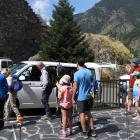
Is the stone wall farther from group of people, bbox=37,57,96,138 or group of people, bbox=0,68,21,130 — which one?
group of people, bbox=37,57,96,138

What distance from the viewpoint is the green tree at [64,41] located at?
60.4 ft

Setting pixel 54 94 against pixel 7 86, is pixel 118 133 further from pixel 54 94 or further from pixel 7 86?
pixel 7 86

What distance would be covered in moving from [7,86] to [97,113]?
3.90 m

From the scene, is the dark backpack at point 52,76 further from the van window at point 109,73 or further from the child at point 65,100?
the van window at point 109,73

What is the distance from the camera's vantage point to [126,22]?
185625mm

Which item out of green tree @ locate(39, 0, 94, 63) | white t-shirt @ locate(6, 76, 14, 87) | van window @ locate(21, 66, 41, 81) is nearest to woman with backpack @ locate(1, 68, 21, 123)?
white t-shirt @ locate(6, 76, 14, 87)

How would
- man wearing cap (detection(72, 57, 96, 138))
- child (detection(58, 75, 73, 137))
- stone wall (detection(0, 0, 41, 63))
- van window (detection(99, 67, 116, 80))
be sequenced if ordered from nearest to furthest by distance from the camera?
man wearing cap (detection(72, 57, 96, 138)) → child (detection(58, 75, 73, 137)) → van window (detection(99, 67, 116, 80)) → stone wall (detection(0, 0, 41, 63))

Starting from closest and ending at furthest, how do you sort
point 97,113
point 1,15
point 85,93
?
point 85,93
point 97,113
point 1,15

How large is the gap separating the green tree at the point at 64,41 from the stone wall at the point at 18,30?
9652 mm

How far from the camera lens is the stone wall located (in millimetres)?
27516

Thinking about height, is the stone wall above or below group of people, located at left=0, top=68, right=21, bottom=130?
above

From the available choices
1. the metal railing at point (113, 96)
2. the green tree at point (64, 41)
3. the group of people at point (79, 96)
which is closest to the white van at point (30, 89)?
the metal railing at point (113, 96)

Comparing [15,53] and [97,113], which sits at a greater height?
[15,53]

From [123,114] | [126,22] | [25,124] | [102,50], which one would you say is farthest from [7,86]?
[126,22]
